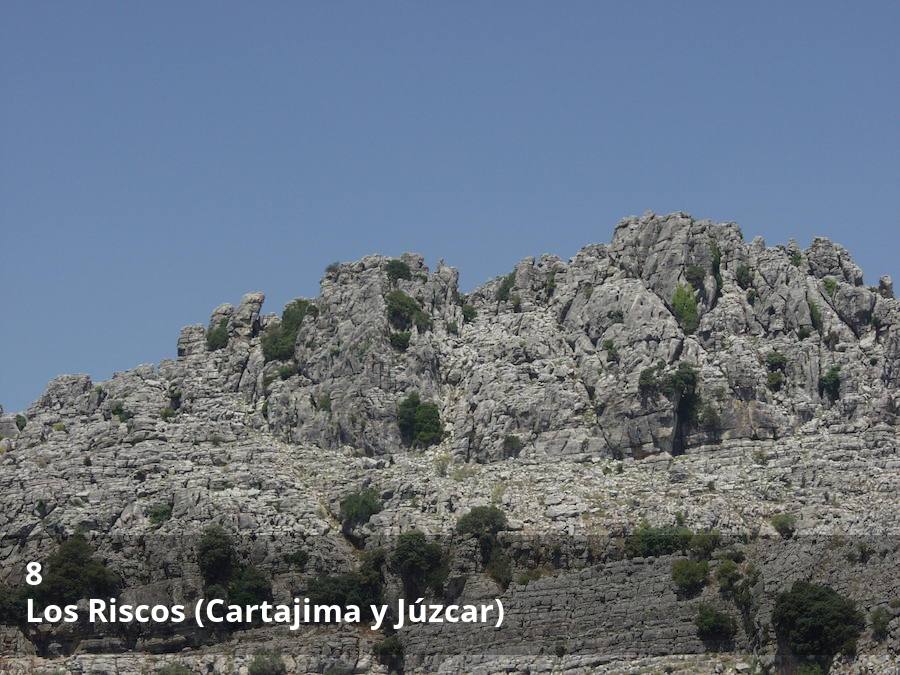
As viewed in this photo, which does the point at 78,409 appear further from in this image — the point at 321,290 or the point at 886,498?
the point at 886,498

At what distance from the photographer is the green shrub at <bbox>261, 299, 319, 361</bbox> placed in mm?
151375

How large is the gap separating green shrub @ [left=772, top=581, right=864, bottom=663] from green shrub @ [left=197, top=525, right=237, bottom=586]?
102ft

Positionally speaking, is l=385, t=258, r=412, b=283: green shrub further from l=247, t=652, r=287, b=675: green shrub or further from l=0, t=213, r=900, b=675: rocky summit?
l=247, t=652, r=287, b=675: green shrub

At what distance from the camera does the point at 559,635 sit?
124250 millimetres

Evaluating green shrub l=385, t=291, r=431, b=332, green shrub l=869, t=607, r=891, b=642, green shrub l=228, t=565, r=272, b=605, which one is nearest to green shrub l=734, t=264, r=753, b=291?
green shrub l=385, t=291, r=431, b=332

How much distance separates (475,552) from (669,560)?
1113 cm

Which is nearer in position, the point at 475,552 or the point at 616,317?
the point at 475,552

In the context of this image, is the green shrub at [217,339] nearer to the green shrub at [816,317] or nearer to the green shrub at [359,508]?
the green shrub at [359,508]

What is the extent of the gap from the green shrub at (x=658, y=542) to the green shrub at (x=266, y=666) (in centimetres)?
1910

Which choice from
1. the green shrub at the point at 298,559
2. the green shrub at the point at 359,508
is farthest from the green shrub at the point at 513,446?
the green shrub at the point at 298,559

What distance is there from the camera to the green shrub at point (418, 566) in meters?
130

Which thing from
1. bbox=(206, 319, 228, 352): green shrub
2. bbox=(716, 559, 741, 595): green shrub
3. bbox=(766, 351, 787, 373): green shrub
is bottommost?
bbox=(716, 559, 741, 595): green shrub

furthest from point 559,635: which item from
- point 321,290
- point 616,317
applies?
point 321,290

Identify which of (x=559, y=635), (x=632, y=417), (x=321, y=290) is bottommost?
(x=559, y=635)
